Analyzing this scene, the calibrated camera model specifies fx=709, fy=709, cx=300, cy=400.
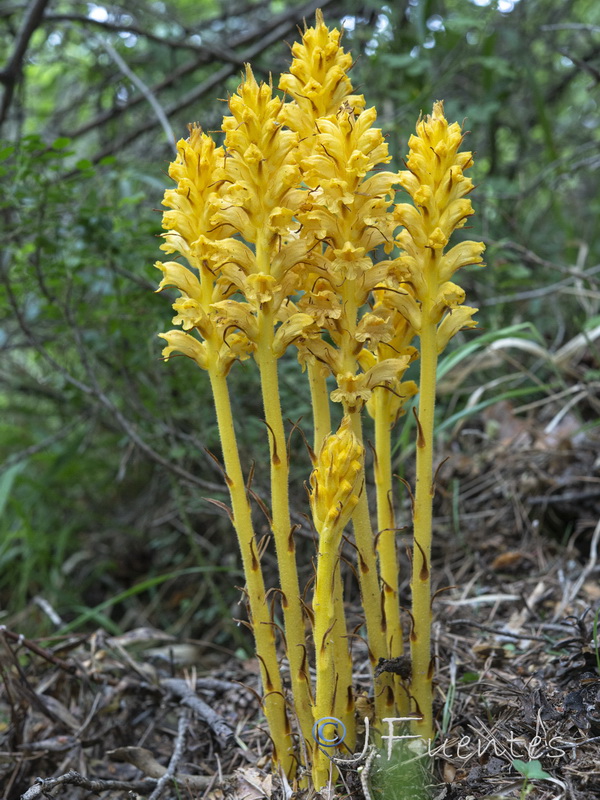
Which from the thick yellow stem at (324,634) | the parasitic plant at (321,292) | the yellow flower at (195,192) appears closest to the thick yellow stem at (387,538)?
the parasitic plant at (321,292)

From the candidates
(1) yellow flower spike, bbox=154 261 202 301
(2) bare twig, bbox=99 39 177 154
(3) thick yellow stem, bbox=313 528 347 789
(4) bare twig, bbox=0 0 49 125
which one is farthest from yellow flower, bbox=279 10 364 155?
(4) bare twig, bbox=0 0 49 125

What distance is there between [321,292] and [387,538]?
703mm

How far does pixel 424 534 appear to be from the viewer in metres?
1.85

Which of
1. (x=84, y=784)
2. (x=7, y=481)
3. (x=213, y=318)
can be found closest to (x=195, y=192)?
(x=213, y=318)

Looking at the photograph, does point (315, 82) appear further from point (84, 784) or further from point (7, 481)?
point (7, 481)

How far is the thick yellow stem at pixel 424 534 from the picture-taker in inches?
72.3

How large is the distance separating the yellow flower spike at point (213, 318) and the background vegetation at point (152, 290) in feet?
3.43

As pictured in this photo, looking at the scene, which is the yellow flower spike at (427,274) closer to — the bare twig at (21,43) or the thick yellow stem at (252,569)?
the thick yellow stem at (252,569)

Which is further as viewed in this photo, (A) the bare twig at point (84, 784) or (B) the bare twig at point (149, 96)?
(B) the bare twig at point (149, 96)

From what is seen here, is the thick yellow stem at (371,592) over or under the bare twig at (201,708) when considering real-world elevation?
over

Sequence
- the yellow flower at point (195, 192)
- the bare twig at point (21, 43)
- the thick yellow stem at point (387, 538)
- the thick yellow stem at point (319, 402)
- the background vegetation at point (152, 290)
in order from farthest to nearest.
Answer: the bare twig at point (21, 43) < the background vegetation at point (152, 290) < the thick yellow stem at point (387, 538) < the thick yellow stem at point (319, 402) < the yellow flower at point (195, 192)

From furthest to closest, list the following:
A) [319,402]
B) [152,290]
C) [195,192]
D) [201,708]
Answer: [152,290] → [201,708] → [319,402] → [195,192]

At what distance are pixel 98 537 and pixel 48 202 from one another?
215 centimetres

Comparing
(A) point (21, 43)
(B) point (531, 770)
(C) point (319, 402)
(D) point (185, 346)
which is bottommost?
(B) point (531, 770)
